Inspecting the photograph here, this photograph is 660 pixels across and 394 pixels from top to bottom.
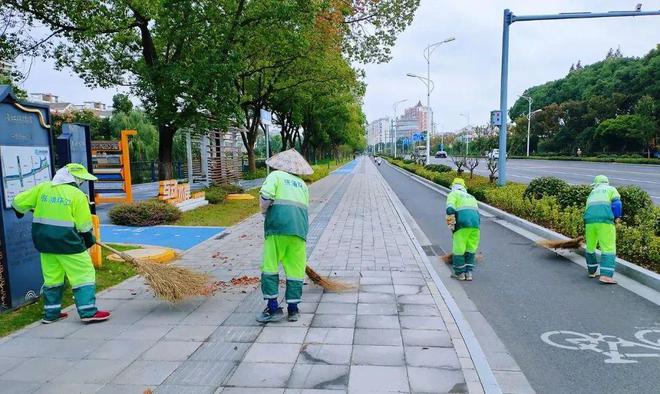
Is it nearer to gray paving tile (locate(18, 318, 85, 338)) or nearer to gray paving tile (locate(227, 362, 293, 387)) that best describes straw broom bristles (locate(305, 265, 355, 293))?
gray paving tile (locate(227, 362, 293, 387))

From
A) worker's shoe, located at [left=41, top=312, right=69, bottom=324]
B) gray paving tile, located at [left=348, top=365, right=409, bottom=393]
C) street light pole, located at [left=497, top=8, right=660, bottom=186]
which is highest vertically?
street light pole, located at [left=497, top=8, right=660, bottom=186]

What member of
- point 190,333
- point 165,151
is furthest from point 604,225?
point 165,151

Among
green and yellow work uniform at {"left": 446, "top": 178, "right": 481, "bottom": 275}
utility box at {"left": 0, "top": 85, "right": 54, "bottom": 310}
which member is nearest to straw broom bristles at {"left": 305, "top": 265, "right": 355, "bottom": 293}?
green and yellow work uniform at {"left": 446, "top": 178, "right": 481, "bottom": 275}

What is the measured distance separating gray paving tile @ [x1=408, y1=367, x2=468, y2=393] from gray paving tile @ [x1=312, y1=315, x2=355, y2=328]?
1110mm

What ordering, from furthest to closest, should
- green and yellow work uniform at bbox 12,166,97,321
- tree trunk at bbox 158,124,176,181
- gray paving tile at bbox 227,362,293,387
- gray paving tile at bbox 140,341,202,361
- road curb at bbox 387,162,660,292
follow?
tree trunk at bbox 158,124,176,181, road curb at bbox 387,162,660,292, green and yellow work uniform at bbox 12,166,97,321, gray paving tile at bbox 140,341,202,361, gray paving tile at bbox 227,362,293,387

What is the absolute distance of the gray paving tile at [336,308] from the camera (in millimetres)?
5086

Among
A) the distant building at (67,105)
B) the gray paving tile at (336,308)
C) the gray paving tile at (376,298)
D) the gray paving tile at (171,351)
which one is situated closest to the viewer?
the gray paving tile at (171,351)

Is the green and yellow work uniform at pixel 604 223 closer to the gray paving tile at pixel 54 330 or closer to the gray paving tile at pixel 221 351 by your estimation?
the gray paving tile at pixel 221 351

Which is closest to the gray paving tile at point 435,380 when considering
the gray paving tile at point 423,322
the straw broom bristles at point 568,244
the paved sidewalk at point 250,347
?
the paved sidewalk at point 250,347

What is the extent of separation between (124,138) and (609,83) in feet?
194

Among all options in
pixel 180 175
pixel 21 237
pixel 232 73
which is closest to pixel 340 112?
pixel 180 175

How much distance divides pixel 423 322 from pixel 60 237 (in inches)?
149

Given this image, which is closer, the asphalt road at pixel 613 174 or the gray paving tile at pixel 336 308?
the gray paving tile at pixel 336 308

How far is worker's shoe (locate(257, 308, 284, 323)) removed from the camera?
15.5 feet
